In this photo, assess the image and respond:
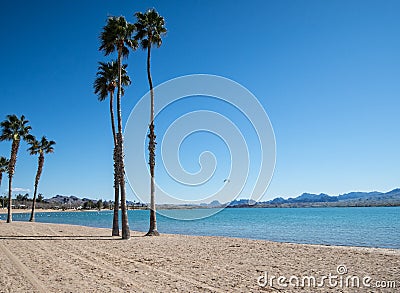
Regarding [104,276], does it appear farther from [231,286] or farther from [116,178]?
[116,178]

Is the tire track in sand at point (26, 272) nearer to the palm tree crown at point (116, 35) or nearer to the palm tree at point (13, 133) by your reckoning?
the palm tree crown at point (116, 35)

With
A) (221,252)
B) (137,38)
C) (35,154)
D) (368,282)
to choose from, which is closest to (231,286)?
(368,282)

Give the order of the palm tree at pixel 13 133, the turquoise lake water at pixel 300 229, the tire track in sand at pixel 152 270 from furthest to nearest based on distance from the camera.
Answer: the palm tree at pixel 13 133
the turquoise lake water at pixel 300 229
the tire track in sand at pixel 152 270

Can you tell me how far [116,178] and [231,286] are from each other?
1567 cm

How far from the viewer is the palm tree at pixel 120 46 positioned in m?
21.1

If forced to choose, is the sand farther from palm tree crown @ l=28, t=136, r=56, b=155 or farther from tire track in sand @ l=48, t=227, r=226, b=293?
palm tree crown @ l=28, t=136, r=56, b=155

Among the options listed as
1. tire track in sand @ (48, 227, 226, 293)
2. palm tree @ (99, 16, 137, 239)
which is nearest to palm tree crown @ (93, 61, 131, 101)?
palm tree @ (99, 16, 137, 239)

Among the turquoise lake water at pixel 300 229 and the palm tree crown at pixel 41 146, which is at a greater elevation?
Result: the palm tree crown at pixel 41 146

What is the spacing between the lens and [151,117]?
23.1m

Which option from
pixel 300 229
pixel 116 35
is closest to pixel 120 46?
pixel 116 35

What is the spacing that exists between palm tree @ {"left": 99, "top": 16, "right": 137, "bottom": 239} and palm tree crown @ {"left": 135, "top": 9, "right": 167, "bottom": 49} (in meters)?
0.89

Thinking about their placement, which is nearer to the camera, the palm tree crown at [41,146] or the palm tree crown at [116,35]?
the palm tree crown at [116,35]

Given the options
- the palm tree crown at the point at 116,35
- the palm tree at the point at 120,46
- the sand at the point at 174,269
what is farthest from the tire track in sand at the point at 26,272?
the palm tree crown at the point at 116,35

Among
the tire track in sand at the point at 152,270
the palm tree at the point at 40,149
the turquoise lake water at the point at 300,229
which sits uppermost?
the palm tree at the point at 40,149
